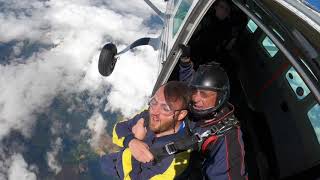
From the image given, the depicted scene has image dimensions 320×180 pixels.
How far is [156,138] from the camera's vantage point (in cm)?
302

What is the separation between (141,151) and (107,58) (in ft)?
13.7

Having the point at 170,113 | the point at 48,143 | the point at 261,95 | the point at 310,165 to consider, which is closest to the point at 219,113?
the point at 170,113

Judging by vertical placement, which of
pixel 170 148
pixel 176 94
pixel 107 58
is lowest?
pixel 107 58

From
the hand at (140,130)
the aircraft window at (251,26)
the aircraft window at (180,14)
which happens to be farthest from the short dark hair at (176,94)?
the aircraft window at (251,26)

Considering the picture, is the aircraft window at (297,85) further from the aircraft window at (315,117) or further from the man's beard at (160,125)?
the man's beard at (160,125)

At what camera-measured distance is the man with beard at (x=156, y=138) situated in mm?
2891

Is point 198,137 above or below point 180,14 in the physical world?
above

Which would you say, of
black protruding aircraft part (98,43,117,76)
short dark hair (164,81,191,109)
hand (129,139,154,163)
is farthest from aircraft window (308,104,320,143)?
black protruding aircraft part (98,43,117,76)

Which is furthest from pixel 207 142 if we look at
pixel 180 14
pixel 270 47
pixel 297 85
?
pixel 270 47

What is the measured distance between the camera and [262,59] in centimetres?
638

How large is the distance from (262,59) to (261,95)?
2.10 ft

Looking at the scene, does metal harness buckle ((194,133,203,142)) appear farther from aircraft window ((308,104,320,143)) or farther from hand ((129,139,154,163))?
aircraft window ((308,104,320,143))

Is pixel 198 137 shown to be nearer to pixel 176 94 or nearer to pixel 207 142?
pixel 207 142

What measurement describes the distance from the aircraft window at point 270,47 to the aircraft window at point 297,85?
578 millimetres
